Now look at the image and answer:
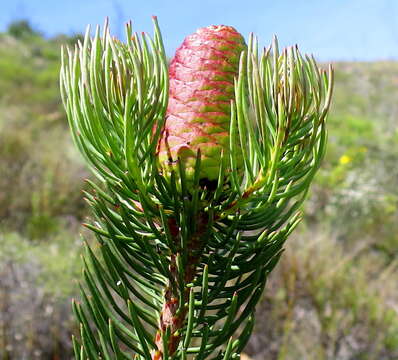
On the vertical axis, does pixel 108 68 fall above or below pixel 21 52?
below

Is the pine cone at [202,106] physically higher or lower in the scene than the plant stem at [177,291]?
higher

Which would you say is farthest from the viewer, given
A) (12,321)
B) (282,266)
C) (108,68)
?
(282,266)

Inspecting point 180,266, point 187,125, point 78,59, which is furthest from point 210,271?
point 78,59

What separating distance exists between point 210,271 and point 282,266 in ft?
10.7

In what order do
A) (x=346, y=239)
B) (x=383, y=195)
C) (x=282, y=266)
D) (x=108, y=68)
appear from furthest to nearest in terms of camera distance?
(x=383, y=195) < (x=346, y=239) < (x=282, y=266) < (x=108, y=68)

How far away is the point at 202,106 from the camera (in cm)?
47

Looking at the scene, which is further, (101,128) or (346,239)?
(346,239)

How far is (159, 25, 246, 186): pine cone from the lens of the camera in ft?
1.55

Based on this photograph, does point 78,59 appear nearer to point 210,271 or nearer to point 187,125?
point 187,125

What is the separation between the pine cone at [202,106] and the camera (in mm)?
473

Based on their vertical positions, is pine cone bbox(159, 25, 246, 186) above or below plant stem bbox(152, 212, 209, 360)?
above

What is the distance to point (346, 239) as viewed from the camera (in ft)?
16.7

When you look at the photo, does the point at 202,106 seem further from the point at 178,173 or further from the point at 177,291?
the point at 177,291

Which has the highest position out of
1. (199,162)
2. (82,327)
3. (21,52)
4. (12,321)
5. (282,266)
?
(21,52)
